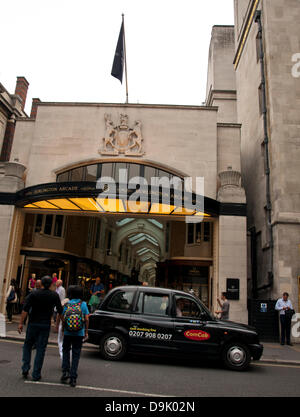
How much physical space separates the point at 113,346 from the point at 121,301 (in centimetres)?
105

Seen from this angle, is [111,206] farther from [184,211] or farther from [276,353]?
[276,353]

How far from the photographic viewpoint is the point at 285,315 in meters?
12.6

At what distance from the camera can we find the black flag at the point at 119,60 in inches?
789

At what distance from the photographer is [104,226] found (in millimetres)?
28484

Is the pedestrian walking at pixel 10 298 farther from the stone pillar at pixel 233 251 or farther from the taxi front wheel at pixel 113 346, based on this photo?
the stone pillar at pixel 233 251

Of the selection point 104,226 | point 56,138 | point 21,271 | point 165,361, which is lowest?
point 165,361

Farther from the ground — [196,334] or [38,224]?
[38,224]

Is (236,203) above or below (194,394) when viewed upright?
above

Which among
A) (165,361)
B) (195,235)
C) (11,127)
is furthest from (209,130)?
(11,127)

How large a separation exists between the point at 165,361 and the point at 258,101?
51.0ft

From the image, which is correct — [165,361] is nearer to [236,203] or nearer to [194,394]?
[194,394]

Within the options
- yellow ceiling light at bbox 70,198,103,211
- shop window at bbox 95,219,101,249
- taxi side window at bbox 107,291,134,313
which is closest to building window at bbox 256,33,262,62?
yellow ceiling light at bbox 70,198,103,211

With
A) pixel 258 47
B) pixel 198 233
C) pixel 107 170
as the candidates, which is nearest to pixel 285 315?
pixel 198 233

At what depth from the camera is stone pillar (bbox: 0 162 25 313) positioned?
15336 mm
